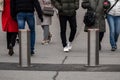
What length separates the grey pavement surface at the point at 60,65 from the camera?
31.0 feet

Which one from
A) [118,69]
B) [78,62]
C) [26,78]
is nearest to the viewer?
[26,78]

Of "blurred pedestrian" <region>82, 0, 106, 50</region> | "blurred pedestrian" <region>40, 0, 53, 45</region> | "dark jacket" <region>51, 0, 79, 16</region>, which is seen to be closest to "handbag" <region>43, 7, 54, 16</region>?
"blurred pedestrian" <region>40, 0, 53, 45</region>

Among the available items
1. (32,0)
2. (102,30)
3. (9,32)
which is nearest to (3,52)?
(9,32)

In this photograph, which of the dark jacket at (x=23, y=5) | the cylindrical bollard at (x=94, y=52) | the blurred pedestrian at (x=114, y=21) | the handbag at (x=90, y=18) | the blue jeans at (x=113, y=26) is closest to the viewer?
the cylindrical bollard at (x=94, y=52)

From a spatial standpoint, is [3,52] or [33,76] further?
[3,52]

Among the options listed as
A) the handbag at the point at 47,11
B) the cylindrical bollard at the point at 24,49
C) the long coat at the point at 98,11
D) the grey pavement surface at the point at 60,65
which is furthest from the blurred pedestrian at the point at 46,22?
the cylindrical bollard at the point at 24,49

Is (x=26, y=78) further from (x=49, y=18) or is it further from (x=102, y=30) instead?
A: (x=49, y=18)

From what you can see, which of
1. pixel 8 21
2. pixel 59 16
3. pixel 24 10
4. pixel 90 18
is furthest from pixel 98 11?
pixel 8 21

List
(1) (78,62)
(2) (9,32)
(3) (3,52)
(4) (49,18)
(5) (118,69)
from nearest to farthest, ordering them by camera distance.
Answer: (5) (118,69)
(1) (78,62)
(2) (9,32)
(3) (3,52)
(4) (49,18)

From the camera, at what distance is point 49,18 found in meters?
14.2

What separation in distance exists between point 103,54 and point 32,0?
2244 millimetres

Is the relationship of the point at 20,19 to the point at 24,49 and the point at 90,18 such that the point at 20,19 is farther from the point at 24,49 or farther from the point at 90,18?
the point at 90,18

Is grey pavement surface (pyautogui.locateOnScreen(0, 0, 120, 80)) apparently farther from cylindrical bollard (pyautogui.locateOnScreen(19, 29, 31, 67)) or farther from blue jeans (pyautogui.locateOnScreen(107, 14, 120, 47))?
blue jeans (pyautogui.locateOnScreen(107, 14, 120, 47))

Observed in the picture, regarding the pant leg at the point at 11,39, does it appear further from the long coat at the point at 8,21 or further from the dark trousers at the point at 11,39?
the long coat at the point at 8,21
